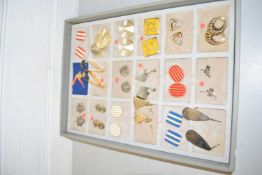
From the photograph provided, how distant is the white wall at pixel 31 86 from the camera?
919 millimetres

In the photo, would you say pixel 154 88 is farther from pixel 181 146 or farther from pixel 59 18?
pixel 59 18

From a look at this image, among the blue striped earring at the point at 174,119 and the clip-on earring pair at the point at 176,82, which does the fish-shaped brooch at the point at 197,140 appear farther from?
the clip-on earring pair at the point at 176,82

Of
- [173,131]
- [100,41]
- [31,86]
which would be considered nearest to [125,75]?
[100,41]

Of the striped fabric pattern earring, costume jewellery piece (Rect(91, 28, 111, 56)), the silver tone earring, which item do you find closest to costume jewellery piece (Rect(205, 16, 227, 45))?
the silver tone earring

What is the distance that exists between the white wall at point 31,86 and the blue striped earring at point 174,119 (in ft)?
2.38

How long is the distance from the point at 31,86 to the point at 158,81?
74 cm

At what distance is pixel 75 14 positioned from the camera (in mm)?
1133

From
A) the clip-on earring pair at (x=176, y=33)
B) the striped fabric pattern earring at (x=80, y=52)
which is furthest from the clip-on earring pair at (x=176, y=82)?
the striped fabric pattern earring at (x=80, y=52)

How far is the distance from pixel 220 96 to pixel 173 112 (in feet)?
0.68

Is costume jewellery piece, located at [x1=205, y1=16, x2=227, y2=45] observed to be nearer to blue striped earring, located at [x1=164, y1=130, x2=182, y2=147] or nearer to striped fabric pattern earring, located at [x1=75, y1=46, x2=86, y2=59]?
blue striped earring, located at [x1=164, y1=130, x2=182, y2=147]

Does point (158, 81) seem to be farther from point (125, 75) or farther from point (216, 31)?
point (216, 31)

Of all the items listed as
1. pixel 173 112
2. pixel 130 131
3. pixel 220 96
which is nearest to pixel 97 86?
pixel 130 131

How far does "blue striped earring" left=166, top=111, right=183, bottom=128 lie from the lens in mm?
758

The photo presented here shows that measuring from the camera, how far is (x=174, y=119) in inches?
30.3
